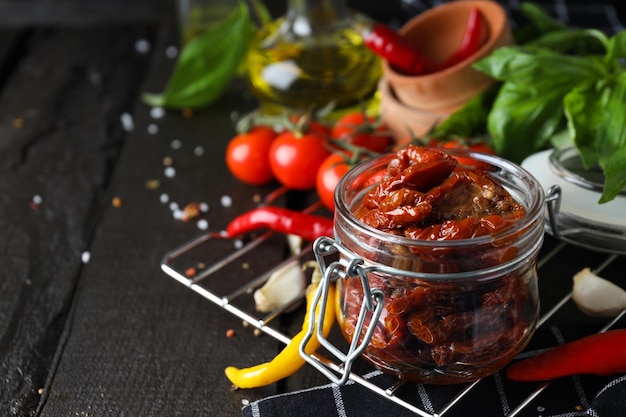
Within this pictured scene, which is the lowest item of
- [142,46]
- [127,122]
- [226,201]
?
[142,46]

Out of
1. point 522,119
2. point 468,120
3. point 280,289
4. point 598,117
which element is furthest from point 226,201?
point 598,117

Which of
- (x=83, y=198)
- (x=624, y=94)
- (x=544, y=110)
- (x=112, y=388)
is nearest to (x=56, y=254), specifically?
(x=83, y=198)

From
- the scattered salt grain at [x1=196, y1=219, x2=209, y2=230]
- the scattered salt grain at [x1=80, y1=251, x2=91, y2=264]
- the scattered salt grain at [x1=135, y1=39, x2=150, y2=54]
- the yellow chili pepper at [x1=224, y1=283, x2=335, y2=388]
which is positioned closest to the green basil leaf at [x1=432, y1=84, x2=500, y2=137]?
the scattered salt grain at [x1=196, y1=219, x2=209, y2=230]

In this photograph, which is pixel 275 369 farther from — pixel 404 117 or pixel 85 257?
pixel 404 117

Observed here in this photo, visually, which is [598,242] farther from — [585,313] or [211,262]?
[211,262]

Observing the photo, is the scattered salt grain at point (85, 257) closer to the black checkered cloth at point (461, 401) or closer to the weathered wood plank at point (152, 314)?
the weathered wood plank at point (152, 314)

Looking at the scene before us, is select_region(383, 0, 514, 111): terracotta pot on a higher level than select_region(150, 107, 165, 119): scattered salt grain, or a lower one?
higher

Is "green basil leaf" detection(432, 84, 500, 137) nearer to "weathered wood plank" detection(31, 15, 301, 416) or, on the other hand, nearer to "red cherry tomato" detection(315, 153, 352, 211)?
"red cherry tomato" detection(315, 153, 352, 211)
